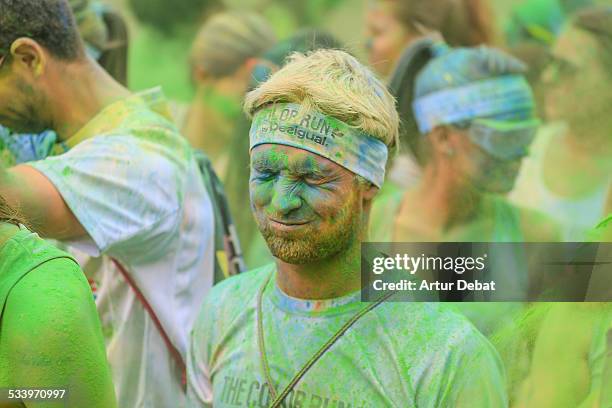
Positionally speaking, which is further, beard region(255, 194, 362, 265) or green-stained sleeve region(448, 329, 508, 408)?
beard region(255, 194, 362, 265)

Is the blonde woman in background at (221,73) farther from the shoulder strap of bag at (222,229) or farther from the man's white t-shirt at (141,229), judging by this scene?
the man's white t-shirt at (141,229)

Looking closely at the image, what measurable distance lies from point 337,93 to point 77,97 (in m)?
1.21

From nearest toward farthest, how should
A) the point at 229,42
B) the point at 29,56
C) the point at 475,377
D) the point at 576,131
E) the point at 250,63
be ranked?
the point at 475,377
the point at 29,56
the point at 576,131
the point at 250,63
the point at 229,42

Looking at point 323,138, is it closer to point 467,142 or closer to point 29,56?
point 29,56

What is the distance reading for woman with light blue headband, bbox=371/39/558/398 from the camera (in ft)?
17.5

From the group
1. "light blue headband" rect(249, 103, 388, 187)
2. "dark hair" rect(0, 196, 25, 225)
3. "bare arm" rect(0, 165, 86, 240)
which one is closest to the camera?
"dark hair" rect(0, 196, 25, 225)

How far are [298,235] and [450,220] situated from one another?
257cm

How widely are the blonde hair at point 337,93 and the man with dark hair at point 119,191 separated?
0.72m

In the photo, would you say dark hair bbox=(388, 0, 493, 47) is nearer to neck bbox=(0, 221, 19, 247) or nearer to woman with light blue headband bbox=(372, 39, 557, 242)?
woman with light blue headband bbox=(372, 39, 557, 242)

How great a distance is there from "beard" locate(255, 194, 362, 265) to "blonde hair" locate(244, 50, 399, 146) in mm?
182

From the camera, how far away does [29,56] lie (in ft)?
12.4

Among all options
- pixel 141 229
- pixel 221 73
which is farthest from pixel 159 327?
pixel 221 73

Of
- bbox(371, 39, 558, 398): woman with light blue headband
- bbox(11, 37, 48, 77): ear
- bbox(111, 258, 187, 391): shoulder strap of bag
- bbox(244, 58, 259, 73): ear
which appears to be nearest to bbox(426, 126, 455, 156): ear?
bbox(371, 39, 558, 398): woman with light blue headband

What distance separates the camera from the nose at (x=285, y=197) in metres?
2.90
